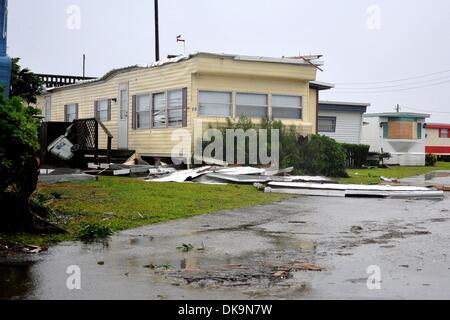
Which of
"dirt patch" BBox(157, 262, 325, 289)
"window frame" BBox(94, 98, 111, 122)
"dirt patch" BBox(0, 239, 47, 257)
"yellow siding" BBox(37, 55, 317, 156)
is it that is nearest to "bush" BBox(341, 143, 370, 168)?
"yellow siding" BBox(37, 55, 317, 156)

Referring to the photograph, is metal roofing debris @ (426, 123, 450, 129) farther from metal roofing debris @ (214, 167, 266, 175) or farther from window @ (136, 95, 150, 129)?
metal roofing debris @ (214, 167, 266, 175)

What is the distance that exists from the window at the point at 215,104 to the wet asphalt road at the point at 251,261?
10.4 m

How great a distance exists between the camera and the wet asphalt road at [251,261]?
5.18 m

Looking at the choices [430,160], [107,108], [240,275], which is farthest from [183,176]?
[430,160]

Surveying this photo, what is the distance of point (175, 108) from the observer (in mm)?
20609

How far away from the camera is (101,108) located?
24.6 meters

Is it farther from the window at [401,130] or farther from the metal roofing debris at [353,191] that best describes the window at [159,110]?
the window at [401,130]

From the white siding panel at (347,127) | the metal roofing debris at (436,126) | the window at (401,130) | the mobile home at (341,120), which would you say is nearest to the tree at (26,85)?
the mobile home at (341,120)

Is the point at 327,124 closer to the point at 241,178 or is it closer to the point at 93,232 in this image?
the point at 241,178

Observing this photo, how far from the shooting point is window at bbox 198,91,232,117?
2017 centimetres

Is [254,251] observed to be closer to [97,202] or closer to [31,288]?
[31,288]

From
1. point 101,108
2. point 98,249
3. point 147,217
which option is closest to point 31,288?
point 98,249

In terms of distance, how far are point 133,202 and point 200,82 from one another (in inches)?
382
